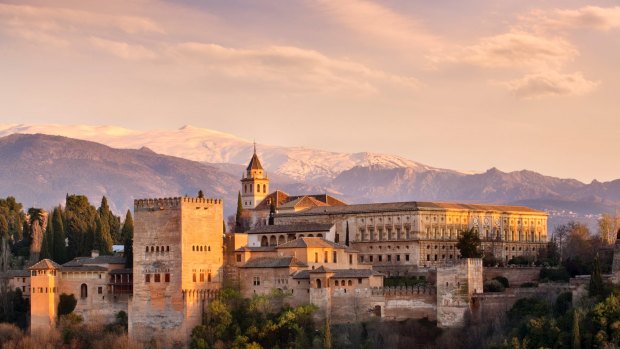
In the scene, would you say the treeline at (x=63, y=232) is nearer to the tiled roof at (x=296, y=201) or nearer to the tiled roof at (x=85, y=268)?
the tiled roof at (x=85, y=268)

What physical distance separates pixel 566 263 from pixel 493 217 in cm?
1645

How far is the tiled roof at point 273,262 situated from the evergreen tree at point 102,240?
1772 centimetres

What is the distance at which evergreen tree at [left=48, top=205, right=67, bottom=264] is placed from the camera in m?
82.2

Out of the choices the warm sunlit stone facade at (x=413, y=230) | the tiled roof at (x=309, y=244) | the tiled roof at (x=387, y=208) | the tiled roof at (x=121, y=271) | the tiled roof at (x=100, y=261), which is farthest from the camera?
the tiled roof at (x=387, y=208)

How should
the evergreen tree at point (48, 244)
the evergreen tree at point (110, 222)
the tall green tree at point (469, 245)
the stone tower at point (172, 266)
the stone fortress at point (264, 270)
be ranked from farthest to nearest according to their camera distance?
the evergreen tree at point (110, 222), the evergreen tree at point (48, 244), the tall green tree at point (469, 245), the stone tower at point (172, 266), the stone fortress at point (264, 270)

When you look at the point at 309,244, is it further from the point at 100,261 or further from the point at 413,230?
the point at 413,230

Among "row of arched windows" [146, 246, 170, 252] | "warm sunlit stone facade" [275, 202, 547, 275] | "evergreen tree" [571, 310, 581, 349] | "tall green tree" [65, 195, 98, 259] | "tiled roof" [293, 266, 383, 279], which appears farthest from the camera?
"tall green tree" [65, 195, 98, 259]

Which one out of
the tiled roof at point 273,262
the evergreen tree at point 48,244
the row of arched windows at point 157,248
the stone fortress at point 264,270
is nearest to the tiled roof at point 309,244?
the stone fortress at point 264,270

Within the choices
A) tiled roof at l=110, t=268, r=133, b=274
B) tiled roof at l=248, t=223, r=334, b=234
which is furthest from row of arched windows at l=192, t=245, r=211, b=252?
tiled roof at l=248, t=223, r=334, b=234

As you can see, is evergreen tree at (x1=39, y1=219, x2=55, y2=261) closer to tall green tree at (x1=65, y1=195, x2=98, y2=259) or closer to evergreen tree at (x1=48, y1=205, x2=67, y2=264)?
evergreen tree at (x1=48, y1=205, x2=67, y2=264)

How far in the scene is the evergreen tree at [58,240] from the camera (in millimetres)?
82250

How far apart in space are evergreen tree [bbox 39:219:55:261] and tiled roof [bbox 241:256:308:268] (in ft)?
61.8

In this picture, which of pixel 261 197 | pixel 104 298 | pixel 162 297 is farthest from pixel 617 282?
pixel 261 197

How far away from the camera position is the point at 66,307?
230 ft
